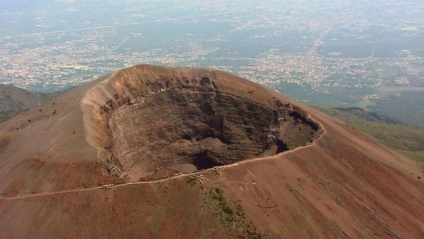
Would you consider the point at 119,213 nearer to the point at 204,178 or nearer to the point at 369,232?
the point at 204,178

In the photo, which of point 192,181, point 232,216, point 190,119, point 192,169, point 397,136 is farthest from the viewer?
point 397,136

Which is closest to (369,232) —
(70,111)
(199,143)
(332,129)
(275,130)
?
Result: (332,129)

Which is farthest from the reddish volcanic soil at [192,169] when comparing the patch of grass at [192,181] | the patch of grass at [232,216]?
the patch of grass at [192,181]

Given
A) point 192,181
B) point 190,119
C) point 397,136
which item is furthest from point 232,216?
point 397,136

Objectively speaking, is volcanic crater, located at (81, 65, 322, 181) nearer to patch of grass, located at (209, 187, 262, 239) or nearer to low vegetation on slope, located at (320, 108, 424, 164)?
patch of grass, located at (209, 187, 262, 239)

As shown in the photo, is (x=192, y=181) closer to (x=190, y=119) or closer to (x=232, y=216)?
(x=232, y=216)

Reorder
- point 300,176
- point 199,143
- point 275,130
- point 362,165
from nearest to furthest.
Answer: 1. point 300,176
2. point 362,165
3. point 275,130
4. point 199,143
